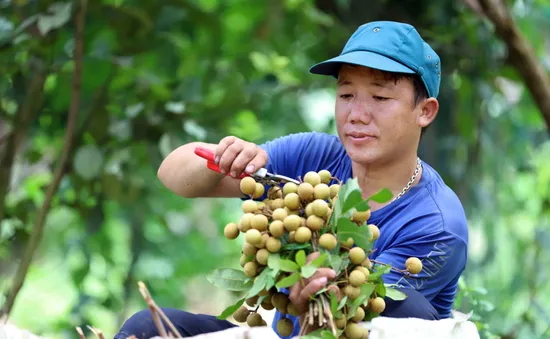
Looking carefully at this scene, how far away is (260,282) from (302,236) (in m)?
0.10

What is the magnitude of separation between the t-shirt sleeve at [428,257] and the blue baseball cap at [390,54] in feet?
1.01

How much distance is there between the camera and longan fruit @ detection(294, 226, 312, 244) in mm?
1436

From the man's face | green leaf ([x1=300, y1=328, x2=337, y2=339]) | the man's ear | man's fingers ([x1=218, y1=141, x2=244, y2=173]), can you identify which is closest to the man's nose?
the man's face

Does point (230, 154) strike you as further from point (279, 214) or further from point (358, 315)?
point (358, 315)

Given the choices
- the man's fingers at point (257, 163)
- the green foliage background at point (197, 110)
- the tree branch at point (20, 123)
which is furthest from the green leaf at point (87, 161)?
the man's fingers at point (257, 163)

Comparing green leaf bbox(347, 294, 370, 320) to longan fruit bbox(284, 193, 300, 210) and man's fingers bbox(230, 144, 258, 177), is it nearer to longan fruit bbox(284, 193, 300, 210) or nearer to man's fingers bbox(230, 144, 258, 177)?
longan fruit bbox(284, 193, 300, 210)

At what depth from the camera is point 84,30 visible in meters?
2.99

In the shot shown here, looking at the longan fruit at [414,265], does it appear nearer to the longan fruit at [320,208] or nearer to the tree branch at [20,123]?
the longan fruit at [320,208]

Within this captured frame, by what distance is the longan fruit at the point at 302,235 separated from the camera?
4.71 ft

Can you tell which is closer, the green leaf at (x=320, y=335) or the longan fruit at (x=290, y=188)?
the green leaf at (x=320, y=335)

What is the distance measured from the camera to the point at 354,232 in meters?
1.44

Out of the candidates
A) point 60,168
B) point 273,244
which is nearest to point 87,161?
point 60,168

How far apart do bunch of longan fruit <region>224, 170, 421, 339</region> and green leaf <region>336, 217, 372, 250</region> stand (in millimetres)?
13

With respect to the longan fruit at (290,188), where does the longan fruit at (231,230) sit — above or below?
below
